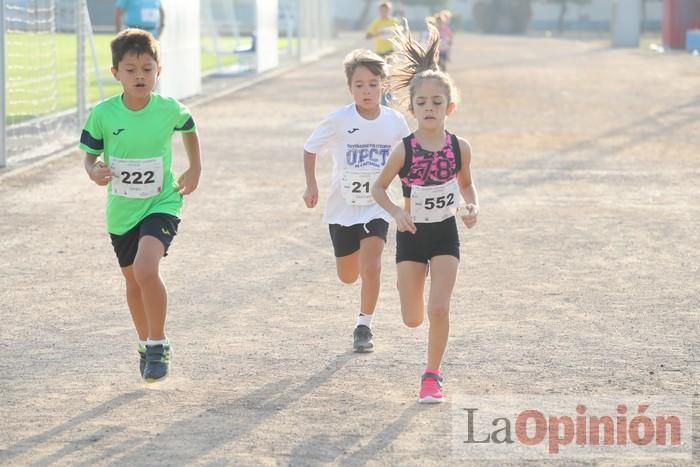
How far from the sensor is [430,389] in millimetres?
6098

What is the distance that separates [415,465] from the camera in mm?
5176

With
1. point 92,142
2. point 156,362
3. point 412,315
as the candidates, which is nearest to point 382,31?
point 92,142

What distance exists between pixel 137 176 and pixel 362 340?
1.47m

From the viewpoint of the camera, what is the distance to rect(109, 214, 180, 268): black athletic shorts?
6477 mm

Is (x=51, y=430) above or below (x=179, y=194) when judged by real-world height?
below

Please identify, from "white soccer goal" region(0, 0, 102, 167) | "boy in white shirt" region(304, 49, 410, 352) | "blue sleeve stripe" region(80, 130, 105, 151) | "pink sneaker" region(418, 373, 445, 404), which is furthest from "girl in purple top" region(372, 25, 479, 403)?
"white soccer goal" region(0, 0, 102, 167)

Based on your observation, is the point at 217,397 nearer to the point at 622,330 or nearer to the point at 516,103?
the point at 622,330

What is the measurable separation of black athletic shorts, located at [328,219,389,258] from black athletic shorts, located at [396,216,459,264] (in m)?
0.93

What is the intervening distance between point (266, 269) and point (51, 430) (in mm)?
3893

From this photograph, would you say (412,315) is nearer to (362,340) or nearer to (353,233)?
(362,340)

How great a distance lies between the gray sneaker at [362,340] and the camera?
7105mm

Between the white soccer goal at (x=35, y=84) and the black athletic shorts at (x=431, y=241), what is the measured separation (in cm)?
937

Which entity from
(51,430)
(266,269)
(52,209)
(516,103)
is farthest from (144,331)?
(516,103)

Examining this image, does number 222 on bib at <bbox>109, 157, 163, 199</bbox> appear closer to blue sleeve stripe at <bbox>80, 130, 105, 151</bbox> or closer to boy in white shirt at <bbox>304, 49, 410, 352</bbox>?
blue sleeve stripe at <bbox>80, 130, 105, 151</bbox>
